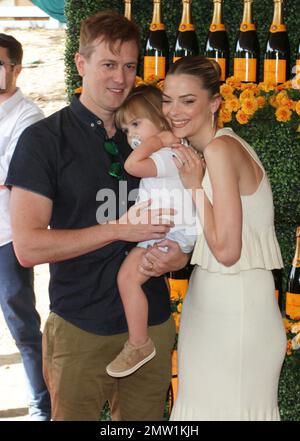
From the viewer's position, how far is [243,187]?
1834 mm

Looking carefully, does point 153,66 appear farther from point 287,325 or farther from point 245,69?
point 287,325

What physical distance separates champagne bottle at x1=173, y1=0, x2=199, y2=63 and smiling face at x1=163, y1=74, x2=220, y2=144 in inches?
33.9

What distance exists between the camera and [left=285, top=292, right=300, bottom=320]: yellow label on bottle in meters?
2.71

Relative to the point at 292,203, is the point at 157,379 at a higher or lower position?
lower

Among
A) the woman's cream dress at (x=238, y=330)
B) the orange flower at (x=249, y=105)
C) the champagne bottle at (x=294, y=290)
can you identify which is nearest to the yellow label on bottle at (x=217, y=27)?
the orange flower at (x=249, y=105)

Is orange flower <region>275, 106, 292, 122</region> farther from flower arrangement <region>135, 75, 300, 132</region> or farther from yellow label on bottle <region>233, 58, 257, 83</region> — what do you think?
yellow label on bottle <region>233, 58, 257, 83</region>

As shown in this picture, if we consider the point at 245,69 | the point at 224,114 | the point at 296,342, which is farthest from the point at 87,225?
the point at 245,69

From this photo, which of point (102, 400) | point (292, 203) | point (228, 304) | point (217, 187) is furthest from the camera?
point (292, 203)

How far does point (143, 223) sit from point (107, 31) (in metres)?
0.48

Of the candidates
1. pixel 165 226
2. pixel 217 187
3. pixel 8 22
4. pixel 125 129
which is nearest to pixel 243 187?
pixel 217 187

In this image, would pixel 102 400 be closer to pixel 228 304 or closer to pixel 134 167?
pixel 228 304

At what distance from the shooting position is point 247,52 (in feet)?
8.98
